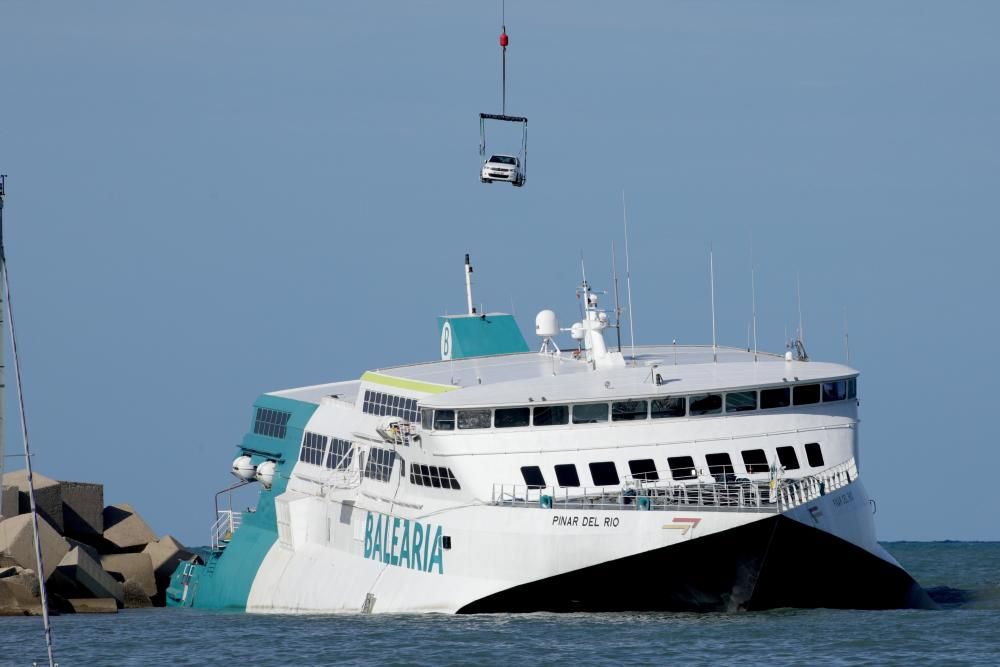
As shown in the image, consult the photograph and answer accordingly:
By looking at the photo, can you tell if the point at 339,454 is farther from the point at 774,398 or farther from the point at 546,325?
the point at 774,398

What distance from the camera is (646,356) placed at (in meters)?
46.7

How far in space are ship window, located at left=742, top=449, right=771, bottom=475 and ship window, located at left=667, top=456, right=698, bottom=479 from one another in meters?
1.28

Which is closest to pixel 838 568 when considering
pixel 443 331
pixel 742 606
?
pixel 742 606

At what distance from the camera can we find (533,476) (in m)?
39.4

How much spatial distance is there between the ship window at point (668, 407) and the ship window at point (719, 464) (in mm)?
1123

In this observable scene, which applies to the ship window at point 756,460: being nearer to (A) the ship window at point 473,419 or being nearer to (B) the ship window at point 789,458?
(B) the ship window at point 789,458

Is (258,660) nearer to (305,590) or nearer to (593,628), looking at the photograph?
(593,628)

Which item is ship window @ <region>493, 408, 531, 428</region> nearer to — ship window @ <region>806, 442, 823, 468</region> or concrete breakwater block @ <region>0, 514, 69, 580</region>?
ship window @ <region>806, 442, 823, 468</region>

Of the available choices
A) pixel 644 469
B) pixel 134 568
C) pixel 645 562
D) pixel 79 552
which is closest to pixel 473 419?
pixel 644 469

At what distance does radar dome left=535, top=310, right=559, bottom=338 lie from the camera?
4816 cm

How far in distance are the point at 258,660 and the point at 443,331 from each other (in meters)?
17.2

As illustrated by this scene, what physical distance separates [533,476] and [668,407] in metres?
3.28

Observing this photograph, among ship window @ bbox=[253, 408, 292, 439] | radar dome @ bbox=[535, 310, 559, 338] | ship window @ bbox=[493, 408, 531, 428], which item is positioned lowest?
ship window @ bbox=[493, 408, 531, 428]

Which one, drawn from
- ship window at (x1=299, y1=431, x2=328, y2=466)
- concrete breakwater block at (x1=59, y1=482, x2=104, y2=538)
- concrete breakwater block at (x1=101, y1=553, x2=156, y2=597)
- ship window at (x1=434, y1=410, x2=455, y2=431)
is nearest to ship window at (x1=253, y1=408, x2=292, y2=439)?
ship window at (x1=299, y1=431, x2=328, y2=466)
